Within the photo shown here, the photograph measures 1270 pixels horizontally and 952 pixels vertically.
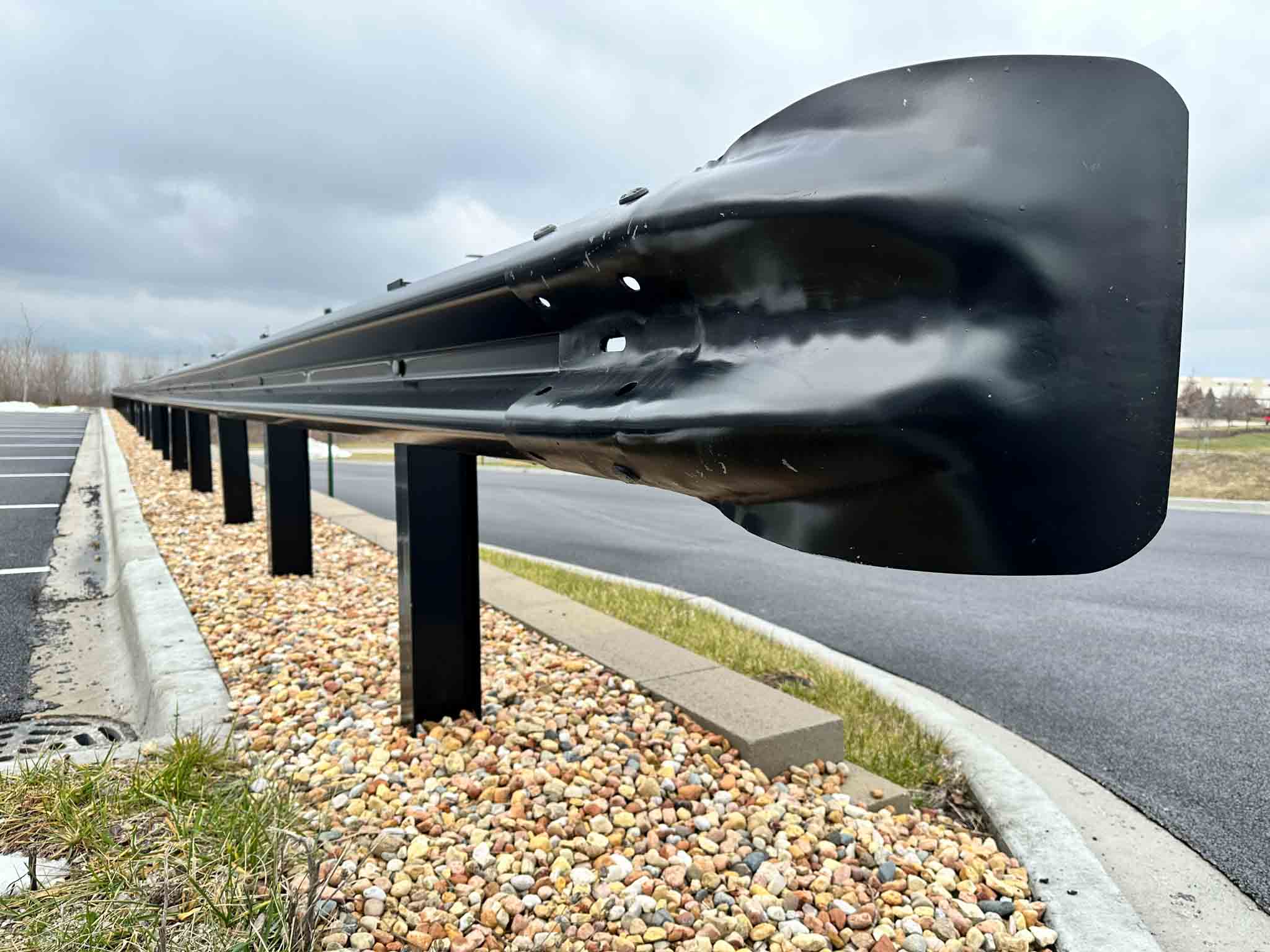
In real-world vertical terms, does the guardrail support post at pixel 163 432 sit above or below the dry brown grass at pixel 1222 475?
above

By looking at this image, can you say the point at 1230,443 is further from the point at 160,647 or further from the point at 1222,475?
the point at 160,647

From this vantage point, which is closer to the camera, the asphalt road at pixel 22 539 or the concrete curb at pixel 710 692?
the concrete curb at pixel 710 692

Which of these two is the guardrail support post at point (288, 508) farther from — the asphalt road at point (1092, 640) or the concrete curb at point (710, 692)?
the asphalt road at point (1092, 640)

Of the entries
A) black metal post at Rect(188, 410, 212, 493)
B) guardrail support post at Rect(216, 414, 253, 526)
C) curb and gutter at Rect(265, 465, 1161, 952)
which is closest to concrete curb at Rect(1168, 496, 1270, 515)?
curb and gutter at Rect(265, 465, 1161, 952)

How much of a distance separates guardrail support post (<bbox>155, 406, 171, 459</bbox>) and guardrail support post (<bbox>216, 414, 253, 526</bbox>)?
23.2 ft

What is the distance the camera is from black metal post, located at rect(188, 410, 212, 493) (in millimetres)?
8656

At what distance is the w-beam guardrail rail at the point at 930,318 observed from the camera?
3.01 feet

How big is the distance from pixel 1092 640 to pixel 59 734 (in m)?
5.03

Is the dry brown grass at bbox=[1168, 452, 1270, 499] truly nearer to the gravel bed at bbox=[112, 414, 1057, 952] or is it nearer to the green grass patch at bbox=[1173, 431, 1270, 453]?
the green grass patch at bbox=[1173, 431, 1270, 453]

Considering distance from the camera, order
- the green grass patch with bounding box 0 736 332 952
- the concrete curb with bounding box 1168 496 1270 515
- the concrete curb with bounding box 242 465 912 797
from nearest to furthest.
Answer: the green grass patch with bounding box 0 736 332 952
the concrete curb with bounding box 242 465 912 797
the concrete curb with bounding box 1168 496 1270 515

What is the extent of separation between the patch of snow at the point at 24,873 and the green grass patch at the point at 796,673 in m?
2.18

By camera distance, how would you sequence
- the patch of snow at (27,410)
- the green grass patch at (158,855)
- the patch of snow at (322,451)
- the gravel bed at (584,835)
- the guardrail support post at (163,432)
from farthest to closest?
the patch of snow at (27,410) → the patch of snow at (322,451) → the guardrail support post at (163,432) → the gravel bed at (584,835) → the green grass patch at (158,855)

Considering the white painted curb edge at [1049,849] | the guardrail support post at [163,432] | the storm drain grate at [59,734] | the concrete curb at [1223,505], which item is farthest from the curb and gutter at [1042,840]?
the guardrail support post at [163,432]

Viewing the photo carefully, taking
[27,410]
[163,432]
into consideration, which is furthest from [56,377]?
[163,432]
